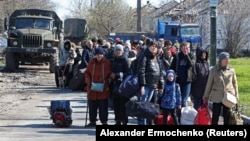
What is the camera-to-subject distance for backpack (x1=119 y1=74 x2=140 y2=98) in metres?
13.8

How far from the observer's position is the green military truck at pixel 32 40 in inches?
1358

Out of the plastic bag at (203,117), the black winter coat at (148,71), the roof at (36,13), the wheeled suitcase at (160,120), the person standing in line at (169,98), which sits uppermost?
the roof at (36,13)

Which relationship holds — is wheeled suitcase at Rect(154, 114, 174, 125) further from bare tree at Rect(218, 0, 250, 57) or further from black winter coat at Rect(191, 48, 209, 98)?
bare tree at Rect(218, 0, 250, 57)

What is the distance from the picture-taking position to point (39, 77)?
3195cm

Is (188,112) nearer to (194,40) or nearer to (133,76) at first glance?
(133,76)

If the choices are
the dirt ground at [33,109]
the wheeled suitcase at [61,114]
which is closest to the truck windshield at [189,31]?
the dirt ground at [33,109]

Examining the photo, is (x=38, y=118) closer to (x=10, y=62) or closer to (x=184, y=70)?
(x=184, y=70)

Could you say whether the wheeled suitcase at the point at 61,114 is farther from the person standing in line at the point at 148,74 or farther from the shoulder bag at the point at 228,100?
the shoulder bag at the point at 228,100

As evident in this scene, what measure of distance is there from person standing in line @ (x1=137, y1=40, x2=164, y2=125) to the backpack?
0.14 meters

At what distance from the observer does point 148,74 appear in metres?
13.8

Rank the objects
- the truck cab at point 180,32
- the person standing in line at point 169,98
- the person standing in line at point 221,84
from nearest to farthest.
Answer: the person standing in line at point 221,84, the person standing in line at point 169,98, the truck cab at point 180,32

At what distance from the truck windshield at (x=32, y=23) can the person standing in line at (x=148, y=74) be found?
74.9ft

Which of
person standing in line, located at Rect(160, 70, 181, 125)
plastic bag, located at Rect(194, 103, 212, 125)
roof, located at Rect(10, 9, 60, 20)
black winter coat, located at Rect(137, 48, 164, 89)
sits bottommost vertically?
plastic bag, located at Rect(194, 103, 212, 125)

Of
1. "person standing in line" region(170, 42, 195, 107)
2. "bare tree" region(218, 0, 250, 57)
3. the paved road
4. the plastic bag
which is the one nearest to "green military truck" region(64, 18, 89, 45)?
"bare tree" region(218, 0, 250, 57)
